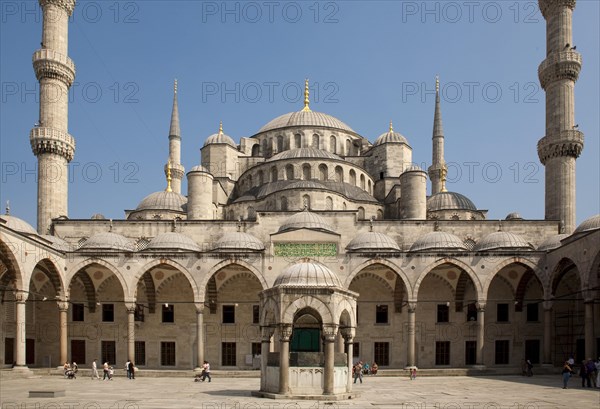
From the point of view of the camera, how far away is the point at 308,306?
14.7 meters

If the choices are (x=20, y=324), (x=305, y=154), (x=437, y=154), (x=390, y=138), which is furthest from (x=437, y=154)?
(x=20, y=324)

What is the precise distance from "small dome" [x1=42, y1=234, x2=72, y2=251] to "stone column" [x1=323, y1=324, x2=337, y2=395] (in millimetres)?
15545

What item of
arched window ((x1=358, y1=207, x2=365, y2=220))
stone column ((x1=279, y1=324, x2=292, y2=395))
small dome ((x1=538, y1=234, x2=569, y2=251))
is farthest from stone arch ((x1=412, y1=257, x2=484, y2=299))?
stone column ((x1=279, y1=324, x2=292, y2=395))

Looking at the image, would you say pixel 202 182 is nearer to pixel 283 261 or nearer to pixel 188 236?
pixel 188 236

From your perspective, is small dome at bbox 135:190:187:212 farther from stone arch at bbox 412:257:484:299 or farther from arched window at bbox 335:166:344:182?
stone arch at bbox 412:257:484:299

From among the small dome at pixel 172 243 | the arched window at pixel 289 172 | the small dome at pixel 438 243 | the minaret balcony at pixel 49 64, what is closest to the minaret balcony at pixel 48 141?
the minaret balcony at pixel 49 64

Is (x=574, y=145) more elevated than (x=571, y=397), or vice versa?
(x=574, y=145)

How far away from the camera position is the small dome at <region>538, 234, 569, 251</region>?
26733 mm

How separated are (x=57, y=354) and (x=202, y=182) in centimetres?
998

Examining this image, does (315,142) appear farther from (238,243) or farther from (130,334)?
(130,334)

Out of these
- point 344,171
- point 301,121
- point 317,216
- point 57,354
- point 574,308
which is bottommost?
point 57,354

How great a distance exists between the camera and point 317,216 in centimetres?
2831

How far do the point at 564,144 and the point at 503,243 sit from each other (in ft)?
21.3

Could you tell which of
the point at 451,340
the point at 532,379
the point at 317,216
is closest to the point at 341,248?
the point at 317,216
